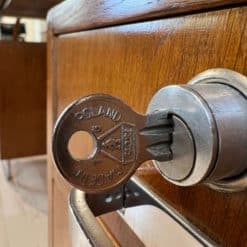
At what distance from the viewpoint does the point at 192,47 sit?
198 millimetres

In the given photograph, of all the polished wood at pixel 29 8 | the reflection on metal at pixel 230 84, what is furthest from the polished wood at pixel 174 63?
the polished wood at pixel 29 8

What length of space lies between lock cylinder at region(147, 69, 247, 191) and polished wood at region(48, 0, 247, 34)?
5cm

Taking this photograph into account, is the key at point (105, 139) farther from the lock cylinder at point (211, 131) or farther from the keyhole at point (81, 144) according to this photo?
the keyhole at point (81, 144)

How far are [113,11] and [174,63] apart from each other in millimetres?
93

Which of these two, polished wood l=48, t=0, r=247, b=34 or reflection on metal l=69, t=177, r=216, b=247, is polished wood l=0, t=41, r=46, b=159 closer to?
polished wood l=48, t=0, r=247, b=34

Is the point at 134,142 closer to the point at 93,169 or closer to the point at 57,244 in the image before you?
the point at 93,169

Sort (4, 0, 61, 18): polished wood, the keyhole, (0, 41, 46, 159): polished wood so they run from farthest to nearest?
(0, 41, 46, 159): polished wood
(4, 0, 61, 18): polished wood
the keyhole

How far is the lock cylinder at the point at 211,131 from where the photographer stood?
5.9 inches

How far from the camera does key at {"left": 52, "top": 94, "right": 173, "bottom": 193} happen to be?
0.52 feet

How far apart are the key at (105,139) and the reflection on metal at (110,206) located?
0.07 m

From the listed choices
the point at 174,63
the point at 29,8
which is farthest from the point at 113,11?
the point at 29,8

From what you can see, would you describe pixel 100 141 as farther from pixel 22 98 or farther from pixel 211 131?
pixel 22 98

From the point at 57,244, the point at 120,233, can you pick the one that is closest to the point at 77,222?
the point at 120,233

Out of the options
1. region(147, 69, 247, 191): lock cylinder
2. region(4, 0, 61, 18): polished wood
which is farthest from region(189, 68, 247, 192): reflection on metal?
region(4, 0, 61, 18): polished wood
